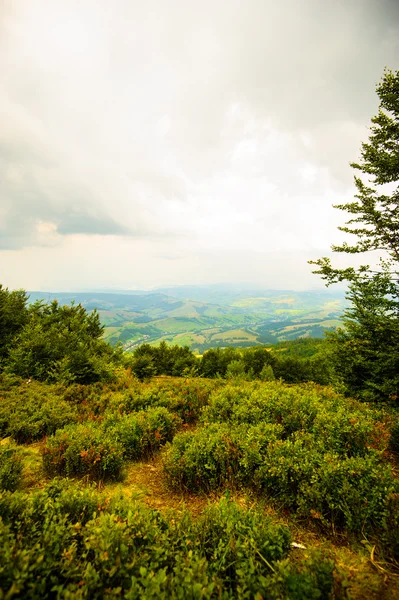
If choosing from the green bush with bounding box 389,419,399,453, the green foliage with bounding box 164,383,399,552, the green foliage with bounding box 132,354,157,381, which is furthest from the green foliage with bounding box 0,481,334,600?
the green foliage with bounding box 132,354,157,381

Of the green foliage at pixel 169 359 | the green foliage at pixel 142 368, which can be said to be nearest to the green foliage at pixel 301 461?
the green foliage at pixel 142 368

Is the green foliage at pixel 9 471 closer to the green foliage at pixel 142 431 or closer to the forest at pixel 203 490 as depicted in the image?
the forest at pixel 203 490

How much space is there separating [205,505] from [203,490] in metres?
0.50

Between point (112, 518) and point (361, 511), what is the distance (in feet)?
13.5

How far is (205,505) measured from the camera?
5.08 m

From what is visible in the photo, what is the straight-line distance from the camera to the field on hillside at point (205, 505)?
2.71 metres

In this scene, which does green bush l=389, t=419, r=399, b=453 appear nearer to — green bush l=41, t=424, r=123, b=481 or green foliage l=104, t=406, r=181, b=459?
green foliage l=104, t=406, r=181, b=459

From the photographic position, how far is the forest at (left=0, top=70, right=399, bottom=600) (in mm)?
2744

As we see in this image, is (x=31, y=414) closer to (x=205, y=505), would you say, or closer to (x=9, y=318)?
(x=205, y=505)

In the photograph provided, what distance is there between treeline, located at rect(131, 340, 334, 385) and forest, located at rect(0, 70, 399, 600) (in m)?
5.78

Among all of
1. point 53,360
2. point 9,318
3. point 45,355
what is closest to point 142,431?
point 53,360

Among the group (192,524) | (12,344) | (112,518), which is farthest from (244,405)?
(12,344)

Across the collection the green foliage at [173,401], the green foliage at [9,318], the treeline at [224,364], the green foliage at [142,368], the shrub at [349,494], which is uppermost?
the green foliage at [9,318]

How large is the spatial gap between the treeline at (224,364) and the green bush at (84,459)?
10919 mm
